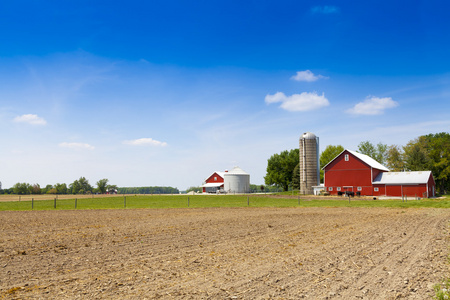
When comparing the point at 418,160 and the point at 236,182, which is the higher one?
the point at 418,160

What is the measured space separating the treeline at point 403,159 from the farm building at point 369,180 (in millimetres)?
21166

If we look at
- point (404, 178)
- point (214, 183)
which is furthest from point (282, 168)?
point (404, 178)

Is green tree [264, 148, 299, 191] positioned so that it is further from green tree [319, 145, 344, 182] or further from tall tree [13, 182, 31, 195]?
tall tree [13, 182, 31, 195]

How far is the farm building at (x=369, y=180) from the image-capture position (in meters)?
65.2

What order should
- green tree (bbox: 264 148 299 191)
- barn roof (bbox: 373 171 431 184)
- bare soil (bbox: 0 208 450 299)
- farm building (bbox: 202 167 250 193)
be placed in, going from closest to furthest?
bare soil (bbox: 0 208 450 299) → barn roof (bbox: 373 171 431 184) → farm building (bbox: 202 167 250 193) → green tree (bbox: 264 148 299 191)

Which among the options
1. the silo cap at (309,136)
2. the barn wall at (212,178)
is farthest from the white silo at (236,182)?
the silo cap at (309,136)

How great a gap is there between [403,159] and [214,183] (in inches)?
2349

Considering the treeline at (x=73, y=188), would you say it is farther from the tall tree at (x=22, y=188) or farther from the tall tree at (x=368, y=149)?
the tall tree at (x=368, y=149)

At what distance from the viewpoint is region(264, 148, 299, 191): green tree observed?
113562mm

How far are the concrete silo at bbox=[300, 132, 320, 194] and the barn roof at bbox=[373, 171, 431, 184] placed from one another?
53.9ft

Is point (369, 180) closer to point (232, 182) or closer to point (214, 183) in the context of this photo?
point (232, 182)

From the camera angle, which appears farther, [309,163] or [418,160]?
[418,160]

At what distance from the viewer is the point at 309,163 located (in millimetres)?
84062

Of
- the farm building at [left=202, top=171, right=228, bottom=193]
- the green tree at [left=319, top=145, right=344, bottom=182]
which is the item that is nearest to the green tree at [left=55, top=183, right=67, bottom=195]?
the farm building at [left=202, top=171, right=228, bottom=193]
